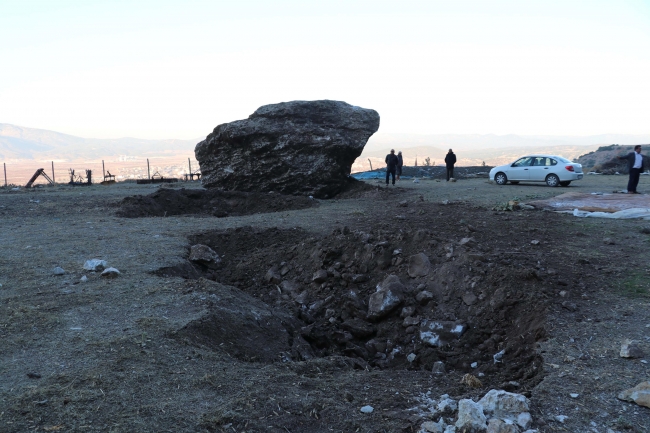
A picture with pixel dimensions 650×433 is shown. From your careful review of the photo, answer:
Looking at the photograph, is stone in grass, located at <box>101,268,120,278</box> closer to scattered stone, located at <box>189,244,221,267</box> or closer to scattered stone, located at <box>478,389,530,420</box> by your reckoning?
scattered stone, located at <box>189,244,221,267</box>

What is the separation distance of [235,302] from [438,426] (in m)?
2.84

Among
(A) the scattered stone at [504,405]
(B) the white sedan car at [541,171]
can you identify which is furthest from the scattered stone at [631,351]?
(B) the white sedan car at [541,171]

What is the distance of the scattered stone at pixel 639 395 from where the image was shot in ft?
11.6

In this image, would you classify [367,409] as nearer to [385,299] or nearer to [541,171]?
[385,299]

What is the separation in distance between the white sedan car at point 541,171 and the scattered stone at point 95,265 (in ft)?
56.4

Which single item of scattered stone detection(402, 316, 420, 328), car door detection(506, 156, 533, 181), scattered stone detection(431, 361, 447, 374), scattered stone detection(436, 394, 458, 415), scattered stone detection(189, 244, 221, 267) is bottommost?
scattered stone detection(431, 361, 447, 374)

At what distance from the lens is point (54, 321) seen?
16.7 feet

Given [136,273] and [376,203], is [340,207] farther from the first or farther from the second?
[136,273]

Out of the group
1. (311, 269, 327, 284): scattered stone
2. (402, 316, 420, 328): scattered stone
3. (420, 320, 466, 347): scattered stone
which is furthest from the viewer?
(311, 269, 327, 284): scattered stone

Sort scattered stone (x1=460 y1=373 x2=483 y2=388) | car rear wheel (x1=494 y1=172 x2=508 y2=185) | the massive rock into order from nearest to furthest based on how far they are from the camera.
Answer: scattered stone (x1=460 y1=373 x2=483 y2=388) < the massive rock < car rear wheel (x1=494 y1=172 x2=508 y2=185)

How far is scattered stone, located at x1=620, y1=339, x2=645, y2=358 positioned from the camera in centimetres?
432

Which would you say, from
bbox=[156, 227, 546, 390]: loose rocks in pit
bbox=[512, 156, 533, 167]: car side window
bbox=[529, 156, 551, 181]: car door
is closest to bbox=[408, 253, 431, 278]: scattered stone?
bbox=[156, 227, 546, 390]: loose rocks in pit

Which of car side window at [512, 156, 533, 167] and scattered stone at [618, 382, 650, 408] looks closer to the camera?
scattered stone at [618, 382, 650, 408]

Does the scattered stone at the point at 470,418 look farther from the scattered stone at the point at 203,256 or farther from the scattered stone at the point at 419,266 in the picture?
the scattered stone at the point at 203,256
